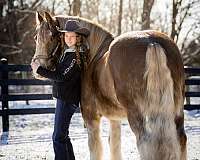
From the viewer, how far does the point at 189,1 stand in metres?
16.6

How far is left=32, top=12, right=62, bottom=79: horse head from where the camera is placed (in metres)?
4.20

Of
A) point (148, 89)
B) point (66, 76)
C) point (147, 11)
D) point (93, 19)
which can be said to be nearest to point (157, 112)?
point (148, 89)

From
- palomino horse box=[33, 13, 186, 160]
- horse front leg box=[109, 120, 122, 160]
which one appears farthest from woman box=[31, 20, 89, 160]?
horse front leg box=[109, 120, 122, 160]

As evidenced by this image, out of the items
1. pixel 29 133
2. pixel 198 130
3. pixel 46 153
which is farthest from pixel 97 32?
pixel 198 130

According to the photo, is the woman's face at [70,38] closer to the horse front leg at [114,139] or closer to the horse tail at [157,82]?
the horse tail at [157,82]

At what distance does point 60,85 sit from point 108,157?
4.34ft

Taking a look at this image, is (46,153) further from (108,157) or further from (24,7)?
(24,7)

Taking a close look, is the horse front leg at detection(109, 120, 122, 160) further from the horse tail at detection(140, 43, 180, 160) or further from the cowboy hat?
the horse tail at detection(140, 43, 180, 160)

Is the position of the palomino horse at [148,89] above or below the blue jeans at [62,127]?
above

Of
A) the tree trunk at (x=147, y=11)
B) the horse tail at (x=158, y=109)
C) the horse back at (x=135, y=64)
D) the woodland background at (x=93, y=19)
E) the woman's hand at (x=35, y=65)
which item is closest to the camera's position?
the horse tail at (x=158, y=109)

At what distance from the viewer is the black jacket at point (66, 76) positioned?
3.95 m

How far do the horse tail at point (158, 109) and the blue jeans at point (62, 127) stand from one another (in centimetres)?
110

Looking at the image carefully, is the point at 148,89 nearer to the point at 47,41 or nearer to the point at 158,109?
the point at 158,109

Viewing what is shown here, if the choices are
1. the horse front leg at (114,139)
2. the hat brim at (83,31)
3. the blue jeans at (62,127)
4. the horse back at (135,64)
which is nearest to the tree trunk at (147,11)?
the horse front leg at (114,139)
